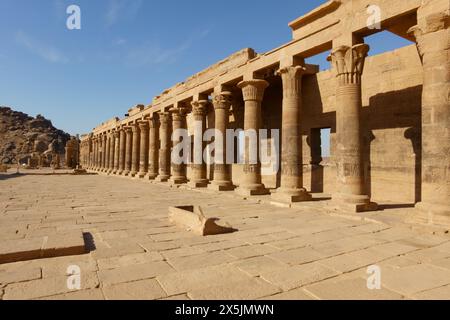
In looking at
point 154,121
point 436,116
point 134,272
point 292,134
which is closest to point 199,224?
point 134,272

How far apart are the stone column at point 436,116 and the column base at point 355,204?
63.5 inches

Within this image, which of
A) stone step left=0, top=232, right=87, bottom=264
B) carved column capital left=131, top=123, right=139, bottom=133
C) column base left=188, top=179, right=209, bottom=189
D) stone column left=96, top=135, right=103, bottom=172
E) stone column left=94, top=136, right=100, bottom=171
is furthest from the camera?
stone column left=94, top=136, right=100, bottom=171

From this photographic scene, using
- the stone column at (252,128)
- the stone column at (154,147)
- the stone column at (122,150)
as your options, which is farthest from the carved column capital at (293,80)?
the stone column at (122,150)

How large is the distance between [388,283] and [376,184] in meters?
8.50

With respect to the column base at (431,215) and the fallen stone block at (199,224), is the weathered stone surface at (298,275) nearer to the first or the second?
the fallen stone block at (199,224)

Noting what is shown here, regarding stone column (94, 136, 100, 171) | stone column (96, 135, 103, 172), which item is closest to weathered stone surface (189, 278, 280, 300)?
stone column (96, 135, 103, 172)

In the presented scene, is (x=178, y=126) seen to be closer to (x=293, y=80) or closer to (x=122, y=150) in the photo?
(x=293, y=80)

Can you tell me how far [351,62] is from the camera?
8.62 m

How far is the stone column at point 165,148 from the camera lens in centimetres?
2077

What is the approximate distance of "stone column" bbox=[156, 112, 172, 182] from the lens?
68.1ft

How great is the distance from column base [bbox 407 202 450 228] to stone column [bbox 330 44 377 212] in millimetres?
1756

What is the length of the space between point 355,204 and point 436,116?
2870mm

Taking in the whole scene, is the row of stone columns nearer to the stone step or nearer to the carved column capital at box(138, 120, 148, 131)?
the carved column capital at box(138, 120, 148, 131)
